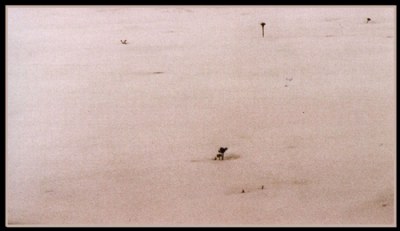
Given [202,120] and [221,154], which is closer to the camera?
[221,154]

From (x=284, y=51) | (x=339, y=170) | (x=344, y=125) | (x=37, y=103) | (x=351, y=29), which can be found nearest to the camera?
(x=339, y=170)

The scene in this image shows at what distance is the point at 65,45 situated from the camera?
166 inches

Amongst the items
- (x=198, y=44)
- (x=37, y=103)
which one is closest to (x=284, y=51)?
(x=198, y=44)

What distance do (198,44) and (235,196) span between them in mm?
1786

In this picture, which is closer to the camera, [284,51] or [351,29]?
[284,51]

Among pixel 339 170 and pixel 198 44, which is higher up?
pixel 198 44

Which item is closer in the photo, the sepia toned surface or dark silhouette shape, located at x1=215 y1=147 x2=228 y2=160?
the sepia toned surface

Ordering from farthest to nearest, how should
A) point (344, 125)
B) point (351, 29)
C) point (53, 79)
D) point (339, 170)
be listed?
point (351, 29) → point (53, 79) → point (344, 125) → point (339, 170)

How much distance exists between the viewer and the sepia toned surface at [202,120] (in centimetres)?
271

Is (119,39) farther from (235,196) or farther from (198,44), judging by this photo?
(235,196)

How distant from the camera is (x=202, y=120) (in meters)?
3.27

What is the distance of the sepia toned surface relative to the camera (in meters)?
2.71

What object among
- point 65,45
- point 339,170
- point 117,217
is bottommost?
point 117,217

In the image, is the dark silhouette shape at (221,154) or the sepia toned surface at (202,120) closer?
the sepia toned surface at (202,120)
